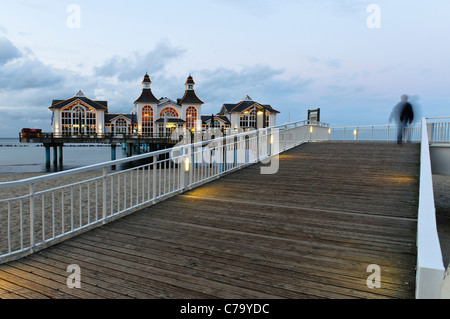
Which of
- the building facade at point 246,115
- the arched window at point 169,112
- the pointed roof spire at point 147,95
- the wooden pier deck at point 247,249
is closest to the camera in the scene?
the wooden pier deck at point 247,249

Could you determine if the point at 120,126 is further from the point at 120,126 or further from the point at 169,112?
the point at 169,112

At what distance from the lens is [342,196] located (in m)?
6.09

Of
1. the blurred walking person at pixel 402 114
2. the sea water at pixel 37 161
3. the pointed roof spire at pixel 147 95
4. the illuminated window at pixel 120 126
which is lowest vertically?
the sea water at pixel 37 161

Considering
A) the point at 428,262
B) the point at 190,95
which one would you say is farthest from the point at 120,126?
the point at 428,262

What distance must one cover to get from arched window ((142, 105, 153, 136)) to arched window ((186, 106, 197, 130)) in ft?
19.7

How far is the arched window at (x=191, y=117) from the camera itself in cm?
5284

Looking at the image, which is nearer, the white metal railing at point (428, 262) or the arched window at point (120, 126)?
the white metal railing at point (428, 262)

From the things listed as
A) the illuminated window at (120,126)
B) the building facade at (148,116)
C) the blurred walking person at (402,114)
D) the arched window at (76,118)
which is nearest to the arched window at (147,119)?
the building facade at (148,116)

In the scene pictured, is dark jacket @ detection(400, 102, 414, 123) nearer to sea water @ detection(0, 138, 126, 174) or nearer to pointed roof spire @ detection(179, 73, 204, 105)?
sea water @ detection(0, 138, 126, 174)

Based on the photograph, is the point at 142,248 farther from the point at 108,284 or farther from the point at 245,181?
the point at 245,181

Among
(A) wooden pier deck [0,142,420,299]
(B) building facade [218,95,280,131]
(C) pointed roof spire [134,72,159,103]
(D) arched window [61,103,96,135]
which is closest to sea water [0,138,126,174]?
(D) arched window [61,103,96,135]

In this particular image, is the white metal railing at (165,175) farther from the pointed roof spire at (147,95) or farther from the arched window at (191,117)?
the arched window at (191,117)

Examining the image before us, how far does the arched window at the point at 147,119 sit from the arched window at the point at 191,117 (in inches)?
237
